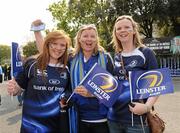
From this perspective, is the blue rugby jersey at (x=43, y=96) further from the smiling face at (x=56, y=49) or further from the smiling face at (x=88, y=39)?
the smiling face at (x=88, y=39)

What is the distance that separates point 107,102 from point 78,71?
0.56 m

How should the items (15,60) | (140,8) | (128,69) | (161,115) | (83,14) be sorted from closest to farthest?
(128,69) → (15,60) → (161,115) → (140,8) → (83,14)

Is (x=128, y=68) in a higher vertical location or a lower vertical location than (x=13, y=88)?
higher

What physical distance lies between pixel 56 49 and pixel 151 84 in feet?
3.62

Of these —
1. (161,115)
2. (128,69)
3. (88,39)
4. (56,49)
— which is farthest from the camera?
(161,115)

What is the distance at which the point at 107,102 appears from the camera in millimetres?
3955

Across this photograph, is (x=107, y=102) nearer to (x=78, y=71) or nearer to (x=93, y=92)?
(x=93, y=92)

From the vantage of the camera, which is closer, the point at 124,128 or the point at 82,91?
the point at 124,128

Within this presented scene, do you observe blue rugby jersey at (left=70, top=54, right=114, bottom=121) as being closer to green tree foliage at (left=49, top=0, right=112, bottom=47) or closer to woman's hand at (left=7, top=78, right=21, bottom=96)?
woman's hand at (left=7, top=78, right=21, bottom=96)

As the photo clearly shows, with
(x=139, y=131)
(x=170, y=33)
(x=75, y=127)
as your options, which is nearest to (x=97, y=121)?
(x=75, y=127)

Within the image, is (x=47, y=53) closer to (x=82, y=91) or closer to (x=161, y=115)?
(x=82, y=91)

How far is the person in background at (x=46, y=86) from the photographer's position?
13.6 feet

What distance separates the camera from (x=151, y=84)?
3906 millimetres

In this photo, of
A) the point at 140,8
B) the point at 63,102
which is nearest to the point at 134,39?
the point at 63,102
